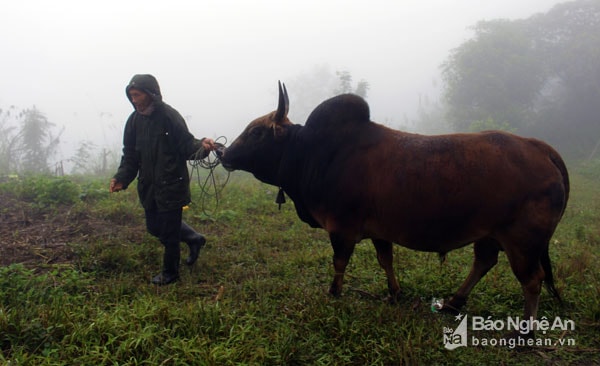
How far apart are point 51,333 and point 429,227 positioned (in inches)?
118

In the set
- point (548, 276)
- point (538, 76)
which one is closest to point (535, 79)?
point (538, 76)

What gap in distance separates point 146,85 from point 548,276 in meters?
4.17

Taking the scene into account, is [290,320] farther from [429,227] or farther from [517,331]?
[517,331]

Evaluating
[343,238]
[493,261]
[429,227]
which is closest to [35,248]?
[343,238]

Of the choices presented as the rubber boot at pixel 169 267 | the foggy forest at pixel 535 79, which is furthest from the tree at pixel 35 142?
the rubber boot at pixel 169 267

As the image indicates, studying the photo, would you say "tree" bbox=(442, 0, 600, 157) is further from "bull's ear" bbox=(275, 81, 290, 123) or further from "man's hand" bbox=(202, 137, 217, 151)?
"man's hand" bbox=(202, 137, 217, 151)

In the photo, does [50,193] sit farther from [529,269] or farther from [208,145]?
[529,269]

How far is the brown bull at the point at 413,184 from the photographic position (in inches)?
115

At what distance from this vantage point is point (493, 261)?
11.7 feet

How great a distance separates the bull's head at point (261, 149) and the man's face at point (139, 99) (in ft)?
3.02

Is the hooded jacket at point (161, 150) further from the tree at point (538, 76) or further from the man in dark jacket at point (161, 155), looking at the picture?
the tree at point (538, 76)

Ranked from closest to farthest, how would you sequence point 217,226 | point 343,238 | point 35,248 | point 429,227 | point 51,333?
point 51,333 < point 429,227 < point 343,238 < point 35,248 < point 217,226

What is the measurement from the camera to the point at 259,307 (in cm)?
351

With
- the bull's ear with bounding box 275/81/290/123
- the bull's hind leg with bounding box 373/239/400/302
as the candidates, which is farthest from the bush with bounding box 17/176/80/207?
the bull's hind leg with bounding box 373/239/400/302
